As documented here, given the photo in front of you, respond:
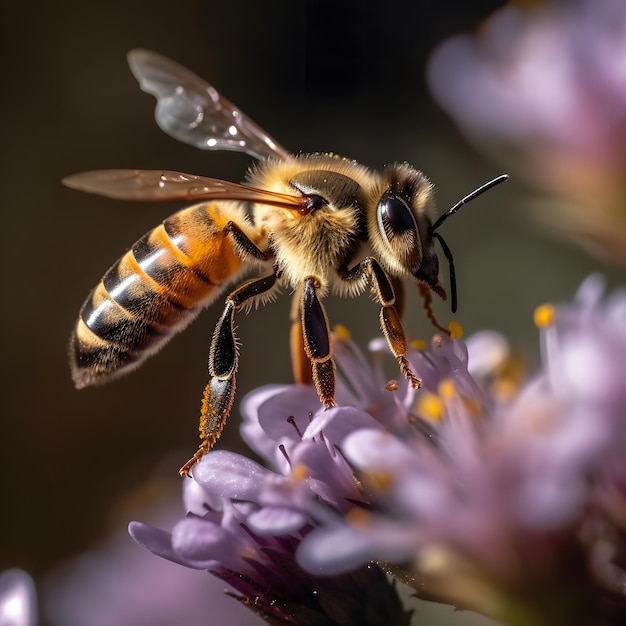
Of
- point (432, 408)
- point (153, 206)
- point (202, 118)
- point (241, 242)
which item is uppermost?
point (202, 118)

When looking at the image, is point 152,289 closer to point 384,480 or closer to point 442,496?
point 384,480

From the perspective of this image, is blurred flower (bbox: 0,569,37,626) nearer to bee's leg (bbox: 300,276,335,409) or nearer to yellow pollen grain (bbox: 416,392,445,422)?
bee's leg (bbox: 300,276,335,409)

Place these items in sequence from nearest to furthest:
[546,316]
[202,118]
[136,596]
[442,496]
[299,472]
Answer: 1. [442,496]
2. [299,472]
3. [546,316]
4. [202,118]
5. [136,596]

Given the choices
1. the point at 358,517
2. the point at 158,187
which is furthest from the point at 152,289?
the point at 358,517

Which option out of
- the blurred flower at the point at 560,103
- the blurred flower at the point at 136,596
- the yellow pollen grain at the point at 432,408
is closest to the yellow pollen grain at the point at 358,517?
the yellow pollen grain at the point at 432,408

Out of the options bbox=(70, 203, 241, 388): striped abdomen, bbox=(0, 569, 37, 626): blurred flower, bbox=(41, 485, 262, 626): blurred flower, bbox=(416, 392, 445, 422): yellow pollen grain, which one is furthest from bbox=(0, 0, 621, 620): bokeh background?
bbox=(416, 392, 445, 422): yellow pollen grain

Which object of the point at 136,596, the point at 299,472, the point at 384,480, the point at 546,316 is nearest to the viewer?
the point at 384,480
